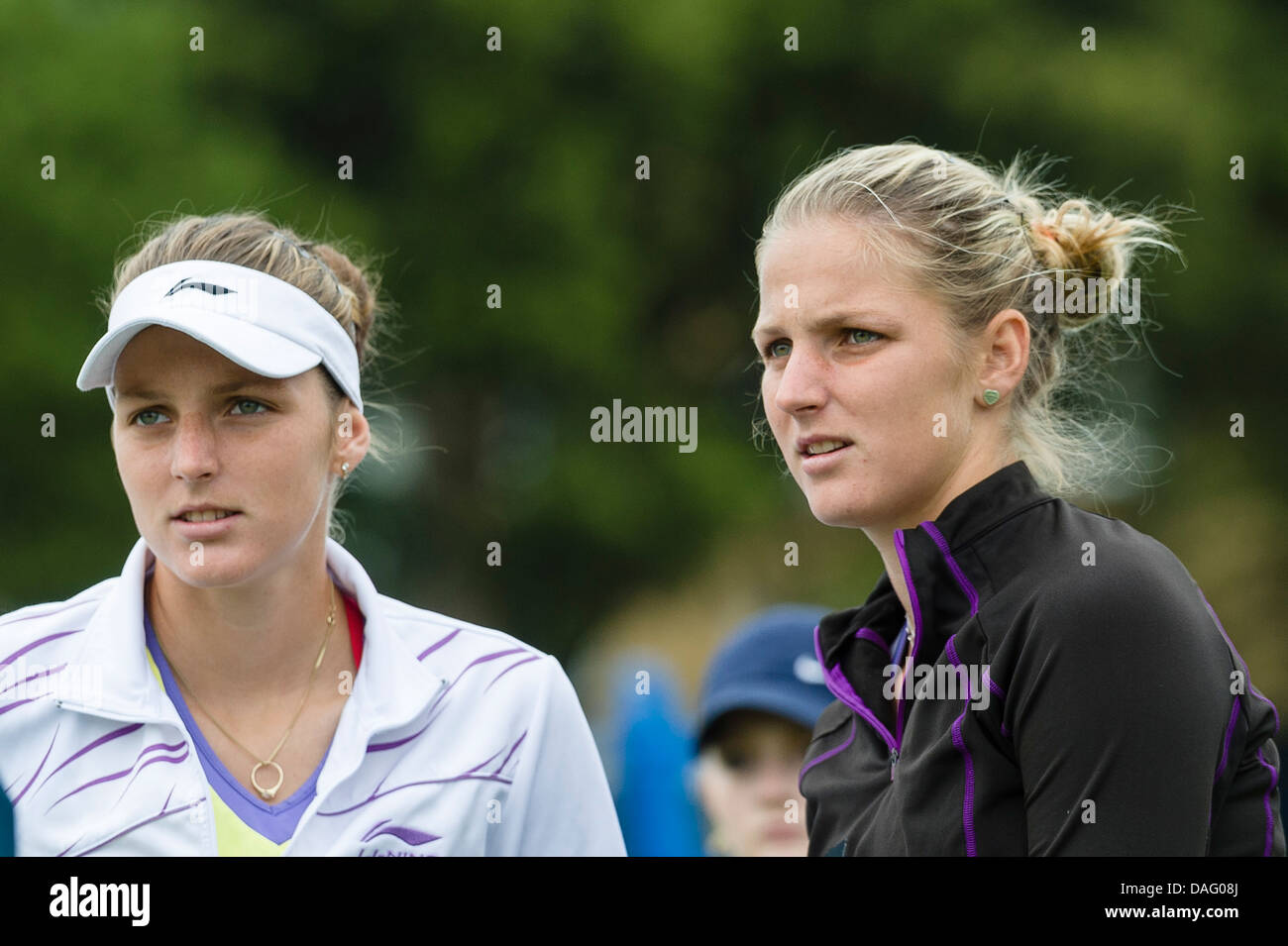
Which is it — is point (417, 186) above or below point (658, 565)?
above

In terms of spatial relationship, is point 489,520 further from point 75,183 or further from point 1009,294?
point 1009,294

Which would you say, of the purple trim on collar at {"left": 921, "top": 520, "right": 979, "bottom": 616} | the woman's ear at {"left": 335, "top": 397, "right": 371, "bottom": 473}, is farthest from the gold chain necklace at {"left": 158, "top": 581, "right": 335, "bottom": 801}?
the purple trim on collar at {"left": 921, "top": 520, "right": 979, "bottom": 616}

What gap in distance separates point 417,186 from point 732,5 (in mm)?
2416

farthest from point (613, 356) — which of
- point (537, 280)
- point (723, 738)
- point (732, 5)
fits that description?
point (723, 738)

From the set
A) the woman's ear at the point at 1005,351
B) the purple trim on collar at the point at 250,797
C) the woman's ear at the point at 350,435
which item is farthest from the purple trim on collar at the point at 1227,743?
the woman's ear at the point at 350,435

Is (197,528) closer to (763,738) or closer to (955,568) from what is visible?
(955,568)

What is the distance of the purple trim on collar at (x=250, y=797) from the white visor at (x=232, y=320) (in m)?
0.65

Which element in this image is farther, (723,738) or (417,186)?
(417,186)

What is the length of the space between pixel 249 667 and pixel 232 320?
0.69m

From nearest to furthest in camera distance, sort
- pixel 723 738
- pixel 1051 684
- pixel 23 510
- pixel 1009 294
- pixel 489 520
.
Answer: pixel 1051 684 < pixel 1009 294 < pixel 723 738 < pixel 23 510 < pixel 489 520

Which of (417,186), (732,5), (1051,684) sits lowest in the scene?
(1051,684)

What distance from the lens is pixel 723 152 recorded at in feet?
34.0

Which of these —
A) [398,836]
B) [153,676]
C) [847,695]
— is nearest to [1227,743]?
[847,695]

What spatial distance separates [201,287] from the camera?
9.86 ft
